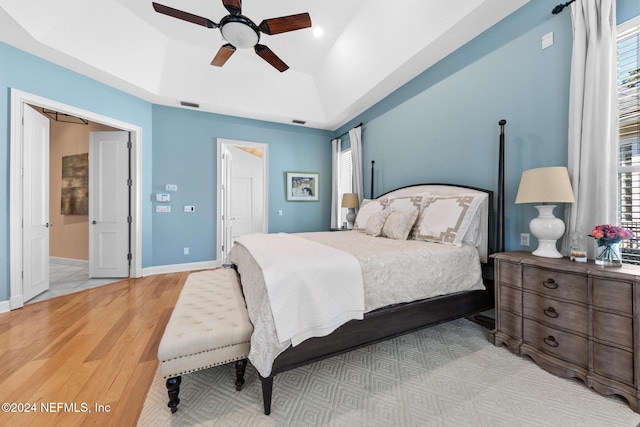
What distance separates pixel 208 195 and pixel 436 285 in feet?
13.9

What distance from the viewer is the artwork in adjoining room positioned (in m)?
4.67

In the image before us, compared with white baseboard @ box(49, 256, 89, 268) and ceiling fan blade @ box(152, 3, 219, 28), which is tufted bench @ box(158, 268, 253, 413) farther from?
white baseboard @ box(49, 256, 89, 268)

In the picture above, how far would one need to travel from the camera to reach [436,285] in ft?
6.53

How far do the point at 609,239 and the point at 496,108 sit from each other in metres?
1.58

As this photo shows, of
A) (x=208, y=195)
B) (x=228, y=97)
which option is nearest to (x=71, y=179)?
(x=208, y=195)

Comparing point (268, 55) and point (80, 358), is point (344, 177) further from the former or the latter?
point (80, 358)

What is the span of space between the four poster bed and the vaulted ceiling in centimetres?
142

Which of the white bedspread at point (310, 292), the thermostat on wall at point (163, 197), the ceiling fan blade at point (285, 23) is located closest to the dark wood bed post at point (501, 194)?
the white bedspread at point (310, 292)

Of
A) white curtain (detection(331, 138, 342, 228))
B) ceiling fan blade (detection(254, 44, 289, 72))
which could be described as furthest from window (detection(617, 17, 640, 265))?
white curtain (detection(331, 138, 342, 228))

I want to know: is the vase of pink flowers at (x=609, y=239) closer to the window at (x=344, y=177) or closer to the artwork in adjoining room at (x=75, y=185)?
the window at (x=344, y=177)

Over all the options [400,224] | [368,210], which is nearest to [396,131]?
[368,210]

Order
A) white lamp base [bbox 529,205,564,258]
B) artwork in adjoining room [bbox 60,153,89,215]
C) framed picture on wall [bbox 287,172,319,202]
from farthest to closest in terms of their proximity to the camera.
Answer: framed picture on wall [bbox 287,172,319,202] < artwork in adjoining room [bbox 60,153,89,215] < white lamp base [bbox 529,205,564,258]

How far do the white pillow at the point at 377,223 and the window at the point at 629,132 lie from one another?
183cm

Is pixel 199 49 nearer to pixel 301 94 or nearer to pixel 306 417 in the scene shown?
pixel 301 94
